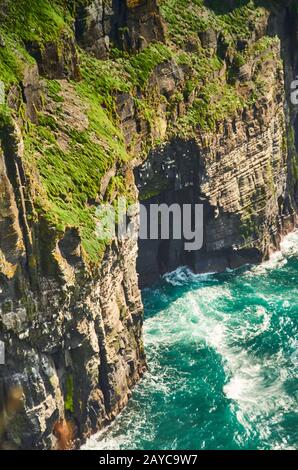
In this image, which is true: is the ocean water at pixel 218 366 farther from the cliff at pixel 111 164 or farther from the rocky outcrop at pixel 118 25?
the rocky outcrop at pixel 118 25

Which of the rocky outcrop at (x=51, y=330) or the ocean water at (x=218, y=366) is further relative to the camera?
the ocean water at (x=218, y=366)

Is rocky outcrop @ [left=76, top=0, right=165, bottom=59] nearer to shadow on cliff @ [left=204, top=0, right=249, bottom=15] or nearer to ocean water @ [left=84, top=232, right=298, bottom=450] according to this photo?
shadow on cliff @ [left=204, top=0, right=249, bottom=15]

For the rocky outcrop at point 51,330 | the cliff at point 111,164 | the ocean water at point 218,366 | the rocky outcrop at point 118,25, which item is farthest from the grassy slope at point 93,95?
the ocean water at point 218,366

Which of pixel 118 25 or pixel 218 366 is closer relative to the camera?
pixel 218 366

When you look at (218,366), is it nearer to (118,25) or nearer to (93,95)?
(93,95)

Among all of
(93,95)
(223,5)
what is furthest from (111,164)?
(223,5)
